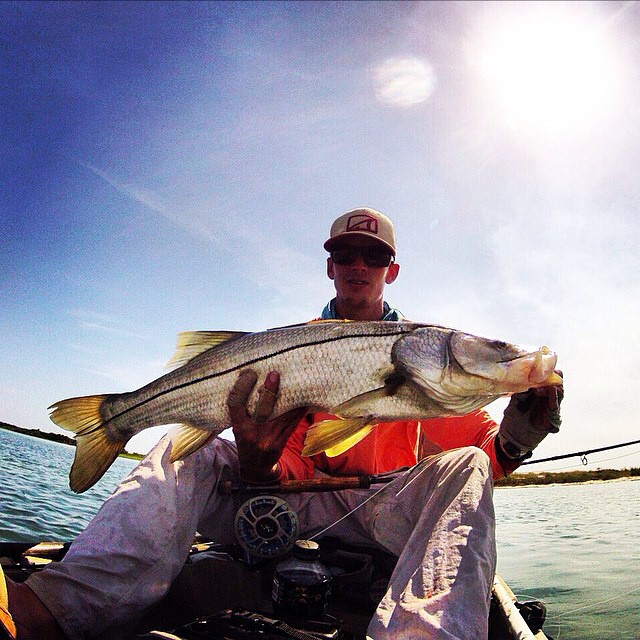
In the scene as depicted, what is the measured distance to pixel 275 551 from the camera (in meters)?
3.07

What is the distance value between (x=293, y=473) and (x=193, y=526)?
953mm

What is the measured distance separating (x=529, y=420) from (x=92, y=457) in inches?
106

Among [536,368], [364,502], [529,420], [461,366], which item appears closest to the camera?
[536,368]

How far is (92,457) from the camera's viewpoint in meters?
3.10

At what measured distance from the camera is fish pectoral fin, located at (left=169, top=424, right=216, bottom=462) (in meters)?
2.89

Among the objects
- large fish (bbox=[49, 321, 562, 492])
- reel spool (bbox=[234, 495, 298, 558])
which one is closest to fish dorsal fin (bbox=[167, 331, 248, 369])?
large fish (bbox=[49, 321, 562, 492])

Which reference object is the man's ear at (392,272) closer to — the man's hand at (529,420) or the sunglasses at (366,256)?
the sunglasses at (366,256)

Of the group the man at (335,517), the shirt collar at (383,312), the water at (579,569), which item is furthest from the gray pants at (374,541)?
the water at (579,569)

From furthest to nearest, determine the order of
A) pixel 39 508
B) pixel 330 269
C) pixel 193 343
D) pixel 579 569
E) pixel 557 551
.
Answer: pixel 557 551 → pixel 39 508 → pixel 579 569 → pixel 330 269 → pixel 193 343

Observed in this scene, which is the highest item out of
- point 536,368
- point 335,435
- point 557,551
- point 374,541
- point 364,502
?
point 536,368

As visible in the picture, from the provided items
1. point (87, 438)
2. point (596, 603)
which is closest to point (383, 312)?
point (87, 438)

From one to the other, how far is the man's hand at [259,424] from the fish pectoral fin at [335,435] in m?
0.21

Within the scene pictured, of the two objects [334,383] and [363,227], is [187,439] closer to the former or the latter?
[334,383]

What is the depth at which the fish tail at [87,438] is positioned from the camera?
3.02 metres
